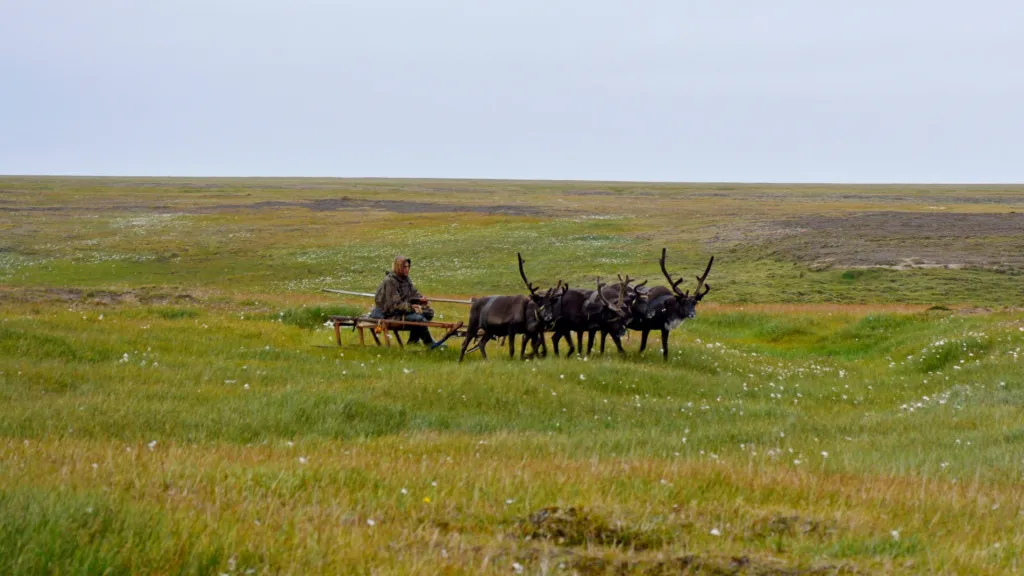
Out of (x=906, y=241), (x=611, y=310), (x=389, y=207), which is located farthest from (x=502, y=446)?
(x=389, y=207)

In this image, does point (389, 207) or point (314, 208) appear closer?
point (314, 208)

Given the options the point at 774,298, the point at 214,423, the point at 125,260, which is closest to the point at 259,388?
the point at 214,423

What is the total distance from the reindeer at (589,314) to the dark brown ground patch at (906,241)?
26.7 metres

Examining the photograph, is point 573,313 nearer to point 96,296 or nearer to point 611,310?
point 611,310

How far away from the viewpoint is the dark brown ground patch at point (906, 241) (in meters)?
43.1

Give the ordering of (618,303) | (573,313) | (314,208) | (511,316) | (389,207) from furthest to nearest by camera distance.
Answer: (389,207)
(314,208)
(573,313)
(618,303)
(511,316)

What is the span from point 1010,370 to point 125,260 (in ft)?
144

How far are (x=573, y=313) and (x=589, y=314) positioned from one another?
0.34 m

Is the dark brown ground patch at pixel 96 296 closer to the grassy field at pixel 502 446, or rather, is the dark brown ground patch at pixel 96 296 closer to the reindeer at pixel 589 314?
the grassy field at pixel 502 446

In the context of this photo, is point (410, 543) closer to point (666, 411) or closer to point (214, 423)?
point (214, 423)

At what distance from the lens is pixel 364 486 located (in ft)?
21.8

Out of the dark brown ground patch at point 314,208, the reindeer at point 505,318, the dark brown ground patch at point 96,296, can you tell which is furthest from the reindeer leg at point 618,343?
the dark brown ground patch at point 314,208

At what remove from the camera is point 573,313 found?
1905cm

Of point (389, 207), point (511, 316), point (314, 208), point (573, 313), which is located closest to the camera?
point (511, 316)
